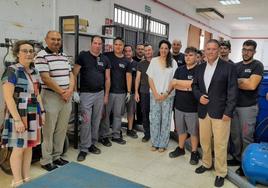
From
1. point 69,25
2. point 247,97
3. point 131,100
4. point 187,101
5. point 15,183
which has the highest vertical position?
point 69,25

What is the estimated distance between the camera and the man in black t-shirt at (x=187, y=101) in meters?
3.10

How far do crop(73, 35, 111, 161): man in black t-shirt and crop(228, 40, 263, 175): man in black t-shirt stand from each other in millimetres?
1670

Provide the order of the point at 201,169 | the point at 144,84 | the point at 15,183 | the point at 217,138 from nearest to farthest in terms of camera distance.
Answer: the point at 15,183 < the point at 217,138 < the point at 201,169 < the point at 144,84

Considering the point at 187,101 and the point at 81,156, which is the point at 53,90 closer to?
the point at 81,156

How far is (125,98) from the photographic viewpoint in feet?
12.7

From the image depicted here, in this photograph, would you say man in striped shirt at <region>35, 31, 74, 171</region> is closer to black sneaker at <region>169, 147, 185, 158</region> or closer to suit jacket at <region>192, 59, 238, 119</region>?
black sneaker at <region>169, 147, 185, 158</region>

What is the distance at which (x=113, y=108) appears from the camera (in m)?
3.78

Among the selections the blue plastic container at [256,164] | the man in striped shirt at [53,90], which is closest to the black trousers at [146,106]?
the man in striped shirt at [53,90]

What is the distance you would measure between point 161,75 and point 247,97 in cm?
108

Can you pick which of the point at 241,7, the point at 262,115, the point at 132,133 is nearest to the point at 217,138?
the point at 262,115

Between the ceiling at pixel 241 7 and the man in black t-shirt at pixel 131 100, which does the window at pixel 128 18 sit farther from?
the ceiling at pixel 241 7

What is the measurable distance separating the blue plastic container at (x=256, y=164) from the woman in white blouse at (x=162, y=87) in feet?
3.67

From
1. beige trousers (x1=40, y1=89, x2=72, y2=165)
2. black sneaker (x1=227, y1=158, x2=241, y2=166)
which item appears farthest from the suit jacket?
beige trousers (x1=40, y1=89, x2=72, y2=165)

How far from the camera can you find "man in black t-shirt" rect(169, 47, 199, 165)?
122 inches
